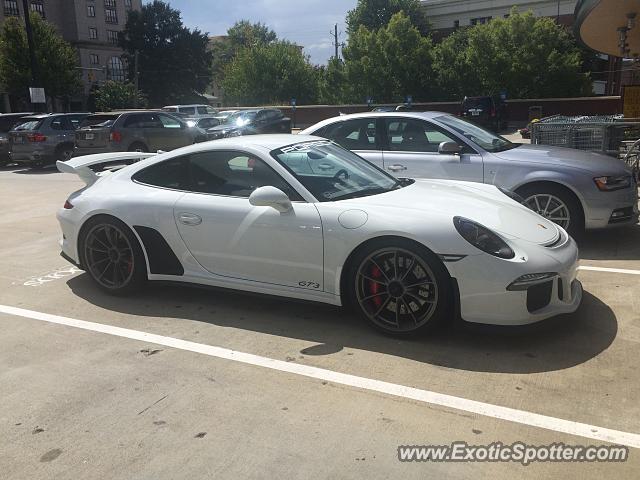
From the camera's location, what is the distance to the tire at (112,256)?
4.91m

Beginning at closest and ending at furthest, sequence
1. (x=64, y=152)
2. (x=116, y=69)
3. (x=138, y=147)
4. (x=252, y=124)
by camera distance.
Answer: (x=138, y=147)
(x=64, y=152)
(x=252, y=124)
(x=116, y=69)

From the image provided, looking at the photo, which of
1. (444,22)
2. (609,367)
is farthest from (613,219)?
(444,22)

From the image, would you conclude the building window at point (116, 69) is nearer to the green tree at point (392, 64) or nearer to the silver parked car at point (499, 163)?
the green tree at point (392, 64)

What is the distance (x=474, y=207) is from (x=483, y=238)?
1.58 feet

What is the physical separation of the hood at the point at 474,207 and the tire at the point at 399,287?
33 cm

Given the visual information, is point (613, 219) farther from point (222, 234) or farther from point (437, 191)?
point (222, 234)

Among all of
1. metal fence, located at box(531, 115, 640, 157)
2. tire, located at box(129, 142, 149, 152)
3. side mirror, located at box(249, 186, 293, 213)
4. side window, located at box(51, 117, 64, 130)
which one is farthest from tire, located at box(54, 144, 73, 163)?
side mirror, located at box(249, 186, 293, 213)

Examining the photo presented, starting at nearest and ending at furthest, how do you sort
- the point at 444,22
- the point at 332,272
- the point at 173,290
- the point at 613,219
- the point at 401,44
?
the point at 332,272 → the point at 173,290 → the point at 613,219 → the point at 401,44 → the point at 444,22

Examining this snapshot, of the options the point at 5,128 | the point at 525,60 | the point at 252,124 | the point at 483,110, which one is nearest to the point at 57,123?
the point at 5,128

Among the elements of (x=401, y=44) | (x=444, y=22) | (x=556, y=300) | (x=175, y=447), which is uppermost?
(x=444, y=22)

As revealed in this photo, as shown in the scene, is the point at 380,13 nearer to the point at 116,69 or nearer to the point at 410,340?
the point at 116,69

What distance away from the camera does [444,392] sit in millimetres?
3348

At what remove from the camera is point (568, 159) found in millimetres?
6395

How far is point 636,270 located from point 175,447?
4533mm
